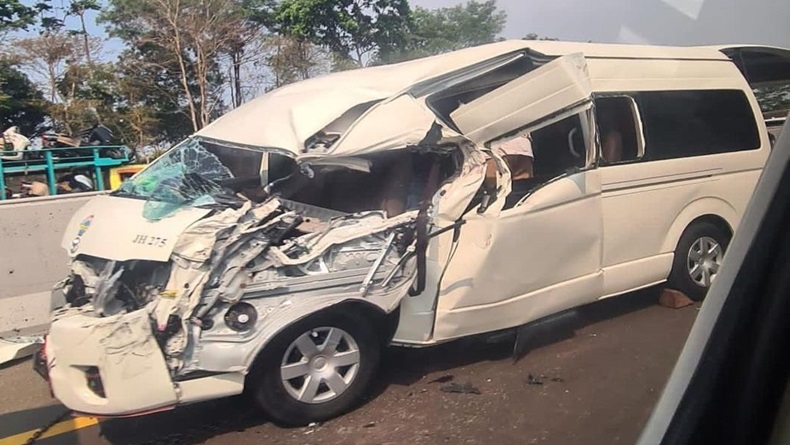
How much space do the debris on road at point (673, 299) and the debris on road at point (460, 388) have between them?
1757 millimetres

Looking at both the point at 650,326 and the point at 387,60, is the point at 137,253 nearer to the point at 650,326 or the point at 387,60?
the point at 387,60

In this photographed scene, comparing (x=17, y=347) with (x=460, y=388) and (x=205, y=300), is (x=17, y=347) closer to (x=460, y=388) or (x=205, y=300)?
(x=205, y=300)

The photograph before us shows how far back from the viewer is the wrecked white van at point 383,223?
3.73 m

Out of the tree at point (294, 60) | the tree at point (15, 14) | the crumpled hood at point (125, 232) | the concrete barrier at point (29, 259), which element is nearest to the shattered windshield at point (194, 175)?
the crumpled hood at point (125, 232)

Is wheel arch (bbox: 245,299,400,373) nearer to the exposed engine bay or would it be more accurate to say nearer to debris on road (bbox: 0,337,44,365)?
the exposed engine bay

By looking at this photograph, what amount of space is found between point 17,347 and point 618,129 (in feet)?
16.5

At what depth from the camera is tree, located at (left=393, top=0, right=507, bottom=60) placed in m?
3.87

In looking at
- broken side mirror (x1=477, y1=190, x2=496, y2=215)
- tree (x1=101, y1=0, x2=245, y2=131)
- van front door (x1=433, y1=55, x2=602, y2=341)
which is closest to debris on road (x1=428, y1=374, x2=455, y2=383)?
van front door (x1=433, y1=55, x2=602, y2=341)

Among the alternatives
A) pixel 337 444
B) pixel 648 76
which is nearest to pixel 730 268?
pixel 337 444

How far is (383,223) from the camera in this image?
4234 mm

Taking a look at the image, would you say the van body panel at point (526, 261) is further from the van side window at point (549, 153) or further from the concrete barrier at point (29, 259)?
the concrete barrier at point (29, 259)

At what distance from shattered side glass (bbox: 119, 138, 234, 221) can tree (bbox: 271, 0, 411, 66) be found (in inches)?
56.2

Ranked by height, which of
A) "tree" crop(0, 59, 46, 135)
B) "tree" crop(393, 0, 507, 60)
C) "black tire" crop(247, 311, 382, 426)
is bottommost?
"black tire" crop(247, 311, 382, 426)

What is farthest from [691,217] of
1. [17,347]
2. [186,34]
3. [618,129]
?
[186,34]
